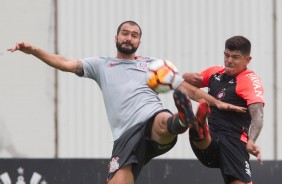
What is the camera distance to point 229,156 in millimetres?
9203

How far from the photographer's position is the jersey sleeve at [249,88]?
9.07 metres

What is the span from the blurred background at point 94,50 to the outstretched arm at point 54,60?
3.23m

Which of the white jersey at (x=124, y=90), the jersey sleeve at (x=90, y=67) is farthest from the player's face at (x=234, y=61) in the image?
the jersey sleeve at (x=90, y=67)

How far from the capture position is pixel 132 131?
29.9ft

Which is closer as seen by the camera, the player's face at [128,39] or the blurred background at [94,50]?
the player's face at [128,39]

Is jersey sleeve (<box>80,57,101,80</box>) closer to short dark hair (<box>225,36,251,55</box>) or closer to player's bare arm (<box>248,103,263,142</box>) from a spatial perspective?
short dark hair (<box>225,36,251,55</box>)

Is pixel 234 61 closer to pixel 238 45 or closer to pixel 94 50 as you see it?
pixel 238 45

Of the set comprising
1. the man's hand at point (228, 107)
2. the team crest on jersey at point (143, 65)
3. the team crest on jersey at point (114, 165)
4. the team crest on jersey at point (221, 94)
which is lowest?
the team crest on jersey at point (114, 165)

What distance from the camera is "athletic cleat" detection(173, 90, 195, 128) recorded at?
8320 mm

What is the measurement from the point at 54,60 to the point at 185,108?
4.86 feet

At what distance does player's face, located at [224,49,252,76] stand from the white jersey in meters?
0.70

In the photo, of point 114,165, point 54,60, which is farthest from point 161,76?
point 54,60

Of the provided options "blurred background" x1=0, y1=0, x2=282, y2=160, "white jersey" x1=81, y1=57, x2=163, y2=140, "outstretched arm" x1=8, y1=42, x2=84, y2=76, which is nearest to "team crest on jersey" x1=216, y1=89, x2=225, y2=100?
"white jersey" x1=81, y1=57, x2=163, y2=140

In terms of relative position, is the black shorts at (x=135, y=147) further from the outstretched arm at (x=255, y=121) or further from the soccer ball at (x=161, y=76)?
the outstretched arm at (x=255, y=121)
